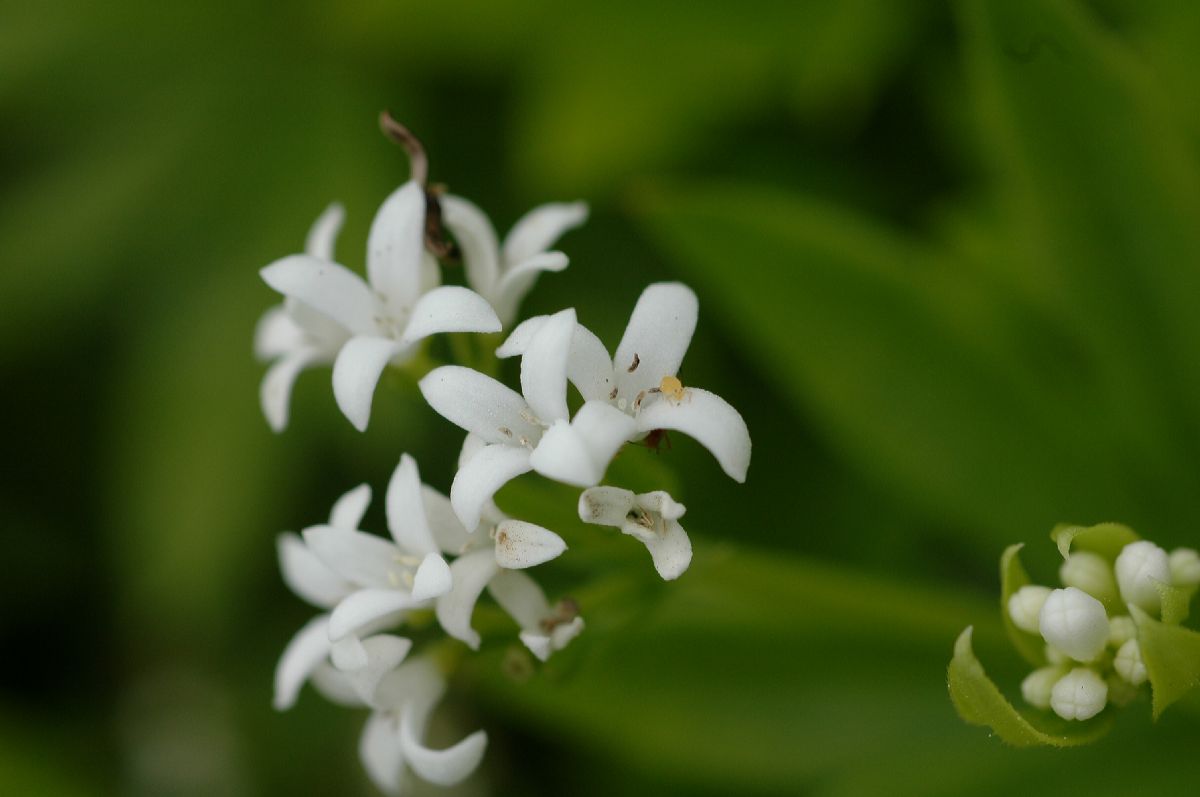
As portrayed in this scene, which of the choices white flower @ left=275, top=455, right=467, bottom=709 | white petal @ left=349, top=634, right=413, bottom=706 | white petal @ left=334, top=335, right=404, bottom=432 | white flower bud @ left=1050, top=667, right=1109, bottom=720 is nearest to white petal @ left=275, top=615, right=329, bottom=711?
white flower @ left=275, top=455, right=467, bottom=709

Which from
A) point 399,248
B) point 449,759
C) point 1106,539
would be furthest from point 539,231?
point 1106,539

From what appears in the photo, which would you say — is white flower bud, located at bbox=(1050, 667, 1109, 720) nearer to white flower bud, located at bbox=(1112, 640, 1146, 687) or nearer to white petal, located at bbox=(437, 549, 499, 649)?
white flower bud, located at bbox=(1112, 640, 1146, 687)

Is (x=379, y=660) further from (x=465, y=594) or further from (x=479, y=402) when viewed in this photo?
(x=479, y=402)

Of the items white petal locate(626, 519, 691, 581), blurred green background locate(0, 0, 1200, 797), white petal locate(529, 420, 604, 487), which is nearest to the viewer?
white petal locate(529, 420, 604, 487)

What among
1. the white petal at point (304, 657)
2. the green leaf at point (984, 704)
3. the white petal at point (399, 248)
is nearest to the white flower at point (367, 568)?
the white petal at point (304, 657)

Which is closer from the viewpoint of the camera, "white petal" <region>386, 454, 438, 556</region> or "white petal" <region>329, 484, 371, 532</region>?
"white petal" <region>386, 454, 438, 556</region>
